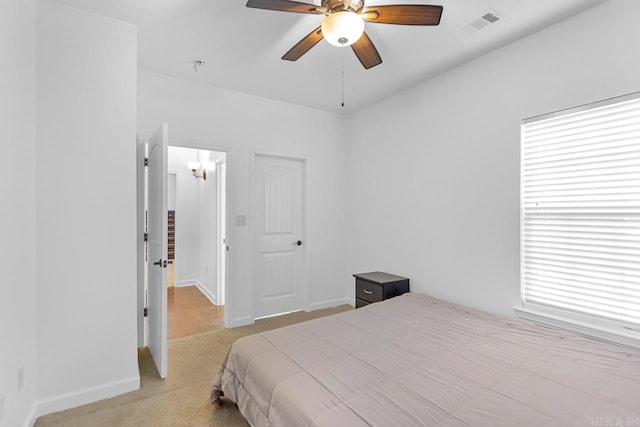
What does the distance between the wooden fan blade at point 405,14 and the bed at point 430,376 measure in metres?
1.92

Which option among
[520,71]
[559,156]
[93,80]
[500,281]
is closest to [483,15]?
[520,71]

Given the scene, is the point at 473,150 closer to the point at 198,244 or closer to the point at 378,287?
the point at 378,287

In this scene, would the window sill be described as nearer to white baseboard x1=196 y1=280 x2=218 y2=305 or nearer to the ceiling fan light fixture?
the ceiling fan light fixture

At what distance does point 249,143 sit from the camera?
3.67m

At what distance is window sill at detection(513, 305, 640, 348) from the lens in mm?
1941

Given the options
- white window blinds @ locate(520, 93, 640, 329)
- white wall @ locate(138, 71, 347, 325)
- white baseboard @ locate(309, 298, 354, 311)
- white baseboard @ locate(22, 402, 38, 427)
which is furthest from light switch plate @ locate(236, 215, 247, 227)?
white window blinds @ locate(520, 93, 640, 329)

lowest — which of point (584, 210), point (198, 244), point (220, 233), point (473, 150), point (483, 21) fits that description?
point (198, 244)

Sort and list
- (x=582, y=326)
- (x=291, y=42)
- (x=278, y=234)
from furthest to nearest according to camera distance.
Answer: (x=278, y=234), (x=291, y=42), (x=582, y=326)

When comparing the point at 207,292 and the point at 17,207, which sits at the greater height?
the point at 17,207

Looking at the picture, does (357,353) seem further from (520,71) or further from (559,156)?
(520,71)

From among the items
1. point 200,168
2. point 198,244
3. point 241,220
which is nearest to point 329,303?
point 241,220

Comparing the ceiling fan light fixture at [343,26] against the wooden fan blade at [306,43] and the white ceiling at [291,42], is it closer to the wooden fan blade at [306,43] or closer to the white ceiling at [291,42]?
the wooden fan blade at [306,43]

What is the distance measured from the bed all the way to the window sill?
10cm

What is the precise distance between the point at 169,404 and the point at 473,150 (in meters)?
3.19
